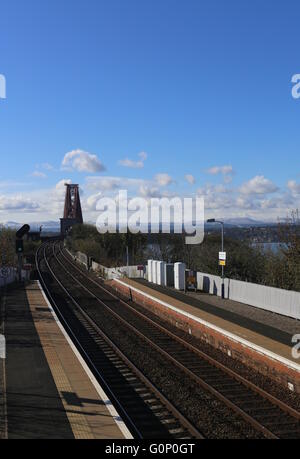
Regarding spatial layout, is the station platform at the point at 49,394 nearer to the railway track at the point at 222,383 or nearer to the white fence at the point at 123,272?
the railway track at the point at 222,383

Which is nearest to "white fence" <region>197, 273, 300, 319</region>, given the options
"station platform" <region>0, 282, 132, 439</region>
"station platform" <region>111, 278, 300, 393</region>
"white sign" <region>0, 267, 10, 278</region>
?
"station platform" <region>111, 278, 300, 393</region>

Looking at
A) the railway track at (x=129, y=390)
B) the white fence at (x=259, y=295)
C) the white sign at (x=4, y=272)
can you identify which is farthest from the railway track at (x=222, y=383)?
the white sign at (x=4, y=272)

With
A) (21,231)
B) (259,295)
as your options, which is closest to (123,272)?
(21,231)

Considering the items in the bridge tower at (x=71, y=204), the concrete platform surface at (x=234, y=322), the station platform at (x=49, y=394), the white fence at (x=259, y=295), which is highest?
the bridge tower at (x=71, y=204)

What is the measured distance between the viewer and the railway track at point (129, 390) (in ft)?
29.5

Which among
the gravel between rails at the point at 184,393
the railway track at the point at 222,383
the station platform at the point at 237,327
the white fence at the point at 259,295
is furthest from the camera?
the white fence at the point at 259,295

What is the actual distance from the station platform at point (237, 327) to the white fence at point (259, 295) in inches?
15.5

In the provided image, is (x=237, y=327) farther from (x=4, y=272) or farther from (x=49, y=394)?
(x=4, y=272)

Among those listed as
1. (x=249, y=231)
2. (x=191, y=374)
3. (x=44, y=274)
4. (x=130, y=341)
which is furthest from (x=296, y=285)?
(x=249, y=231)

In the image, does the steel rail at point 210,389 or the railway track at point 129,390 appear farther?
the railway track at point 129,390

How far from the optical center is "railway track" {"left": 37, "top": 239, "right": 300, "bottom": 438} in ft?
30.0

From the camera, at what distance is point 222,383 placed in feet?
39.1

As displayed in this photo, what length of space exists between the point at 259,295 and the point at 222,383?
10015 mm
